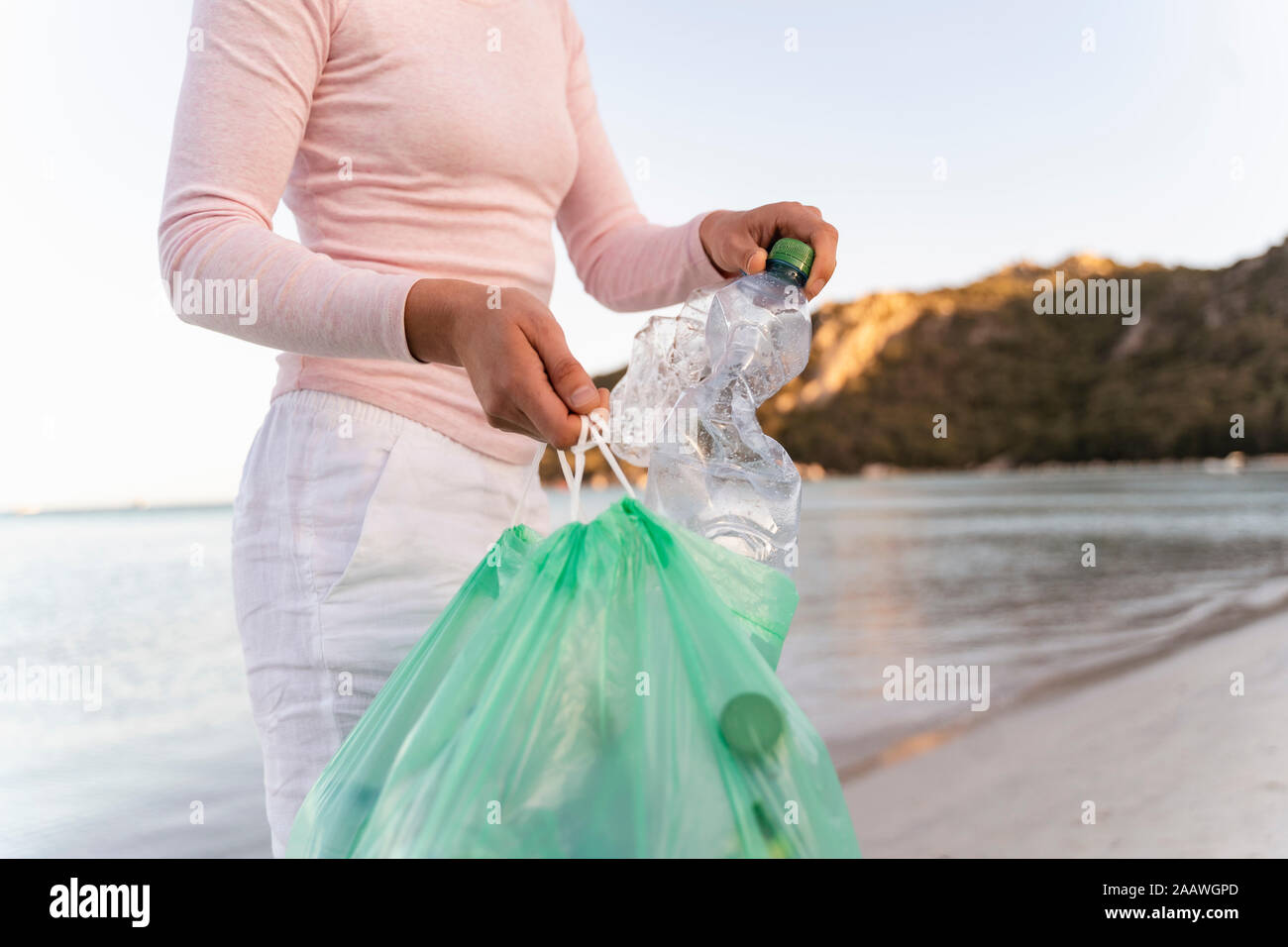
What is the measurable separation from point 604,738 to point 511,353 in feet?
0.91

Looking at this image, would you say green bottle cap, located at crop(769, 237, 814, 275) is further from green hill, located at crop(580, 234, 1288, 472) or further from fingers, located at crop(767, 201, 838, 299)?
green hill, located at crop(580, 234, 1288, 472)

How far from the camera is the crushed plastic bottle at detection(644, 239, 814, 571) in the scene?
888 mm

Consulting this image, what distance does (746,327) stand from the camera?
37.7 inches

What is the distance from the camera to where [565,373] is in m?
0.67

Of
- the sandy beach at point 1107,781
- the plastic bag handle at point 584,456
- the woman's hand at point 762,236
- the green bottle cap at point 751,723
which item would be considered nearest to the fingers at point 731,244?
the woman's hand at point 762,236

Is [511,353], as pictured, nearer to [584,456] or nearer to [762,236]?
[584,456]

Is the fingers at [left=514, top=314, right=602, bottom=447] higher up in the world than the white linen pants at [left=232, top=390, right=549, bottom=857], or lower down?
higher up

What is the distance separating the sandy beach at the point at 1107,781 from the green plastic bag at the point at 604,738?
80.8 inches

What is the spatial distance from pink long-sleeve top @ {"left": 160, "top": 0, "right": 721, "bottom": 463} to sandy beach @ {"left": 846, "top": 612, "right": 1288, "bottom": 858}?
2.01 metres

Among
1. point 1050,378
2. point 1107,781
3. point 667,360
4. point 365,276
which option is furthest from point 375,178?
point 1050,378

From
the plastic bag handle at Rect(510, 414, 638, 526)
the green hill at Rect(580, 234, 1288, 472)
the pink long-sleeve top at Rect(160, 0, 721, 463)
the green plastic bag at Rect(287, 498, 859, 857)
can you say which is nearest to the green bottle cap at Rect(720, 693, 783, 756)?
the green plastic bag at Rect(287, 498, 859, 857)

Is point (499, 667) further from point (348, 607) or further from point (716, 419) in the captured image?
point (716, 419)

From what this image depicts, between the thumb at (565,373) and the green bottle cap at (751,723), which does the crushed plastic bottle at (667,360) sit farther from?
the green bottle cap at (751,723)
